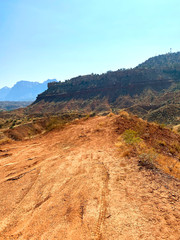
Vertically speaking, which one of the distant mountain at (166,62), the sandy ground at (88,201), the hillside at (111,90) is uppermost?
the distant mountain at (166,62)

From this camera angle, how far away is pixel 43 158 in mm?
8859

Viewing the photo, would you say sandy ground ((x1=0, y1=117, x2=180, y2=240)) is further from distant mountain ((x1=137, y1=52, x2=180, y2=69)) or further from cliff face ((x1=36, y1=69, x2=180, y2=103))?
distant mountain ((x1=137, y1=52, x2=180, y2=69))

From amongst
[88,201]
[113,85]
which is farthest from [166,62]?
[88,201]

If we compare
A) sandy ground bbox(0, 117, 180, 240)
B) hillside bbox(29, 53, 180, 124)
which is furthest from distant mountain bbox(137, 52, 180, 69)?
sandy ground bbox(0, 117, 180, 240)

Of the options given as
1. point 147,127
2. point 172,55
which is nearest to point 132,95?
point 147,127

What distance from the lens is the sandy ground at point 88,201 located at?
11.9ft

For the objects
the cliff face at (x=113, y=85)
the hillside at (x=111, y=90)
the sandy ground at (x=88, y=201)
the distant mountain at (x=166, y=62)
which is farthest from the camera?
the distant mountain at (x=166, y=62)

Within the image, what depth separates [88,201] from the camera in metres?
4.66

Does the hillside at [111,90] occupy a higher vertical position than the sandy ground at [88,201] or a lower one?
higher

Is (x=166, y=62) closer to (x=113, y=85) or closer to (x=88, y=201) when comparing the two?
(x=113, y=85)

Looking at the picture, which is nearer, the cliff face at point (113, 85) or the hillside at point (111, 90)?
the hillside at point (111, 90)

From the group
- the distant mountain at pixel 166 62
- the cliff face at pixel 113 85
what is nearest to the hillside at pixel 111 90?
the cliff face at pixel 113 85

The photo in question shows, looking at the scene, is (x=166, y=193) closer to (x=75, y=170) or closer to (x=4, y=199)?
(x=75, y=170)

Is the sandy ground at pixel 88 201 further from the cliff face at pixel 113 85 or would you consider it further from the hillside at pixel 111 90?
the cliff face at pixel 113 85
